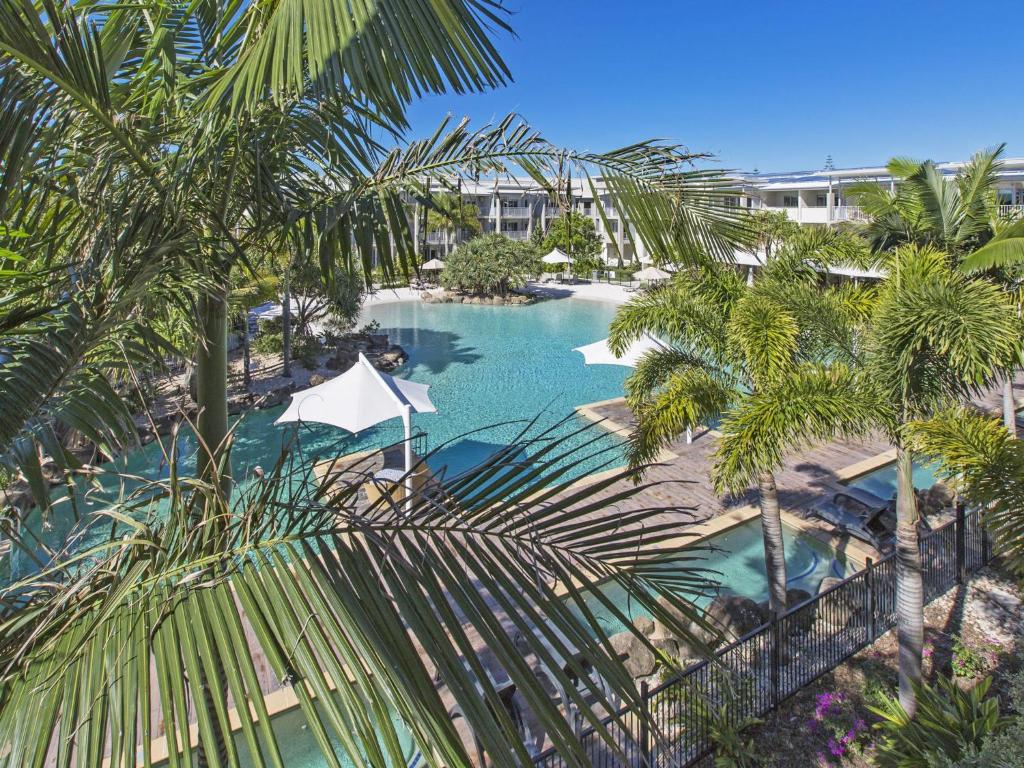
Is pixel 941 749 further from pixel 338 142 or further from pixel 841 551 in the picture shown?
pixel 338 142

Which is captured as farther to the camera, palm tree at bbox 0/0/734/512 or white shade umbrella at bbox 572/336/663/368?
white shade umbrella at bbox 572/336/663/368

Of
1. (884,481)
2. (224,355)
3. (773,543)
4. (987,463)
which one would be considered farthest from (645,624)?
(884,481)

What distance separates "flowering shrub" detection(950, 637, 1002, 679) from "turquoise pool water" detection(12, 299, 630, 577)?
3865mm

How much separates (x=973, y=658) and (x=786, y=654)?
6.58 feet

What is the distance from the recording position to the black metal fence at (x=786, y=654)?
203 inches

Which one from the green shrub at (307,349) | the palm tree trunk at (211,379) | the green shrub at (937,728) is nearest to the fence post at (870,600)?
the green shrub at (937,728)

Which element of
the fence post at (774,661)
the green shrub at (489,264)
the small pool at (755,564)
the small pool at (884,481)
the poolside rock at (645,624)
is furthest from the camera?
the green shrub at (489,264)

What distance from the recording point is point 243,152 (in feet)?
8.79

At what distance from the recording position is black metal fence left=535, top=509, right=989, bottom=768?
16.9 feet

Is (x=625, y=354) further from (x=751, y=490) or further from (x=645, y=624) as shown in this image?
(x=645, y=624)

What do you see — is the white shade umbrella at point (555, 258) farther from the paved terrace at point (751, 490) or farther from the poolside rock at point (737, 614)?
the poolside rock at point (737, 614)

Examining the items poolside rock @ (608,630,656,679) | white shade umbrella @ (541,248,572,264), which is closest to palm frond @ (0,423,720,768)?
poolside rock @ (608,630,656,679)

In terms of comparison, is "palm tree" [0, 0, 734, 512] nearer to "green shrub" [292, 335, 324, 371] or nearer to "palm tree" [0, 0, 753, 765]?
"palm tree" [0, 0, 753, 765]

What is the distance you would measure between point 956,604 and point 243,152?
8.49m
